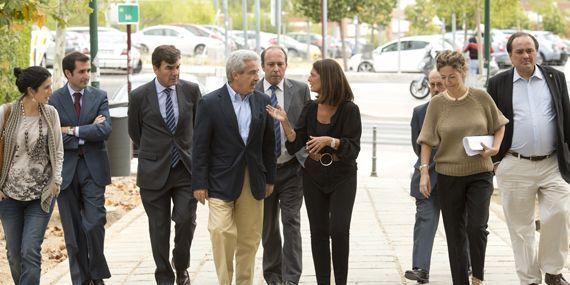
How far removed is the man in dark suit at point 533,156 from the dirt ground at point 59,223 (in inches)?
189

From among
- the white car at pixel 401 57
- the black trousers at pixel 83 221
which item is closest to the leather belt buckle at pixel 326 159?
the black trousers at pixel 83 221

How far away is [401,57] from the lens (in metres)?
47.5

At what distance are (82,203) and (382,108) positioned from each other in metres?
23.3

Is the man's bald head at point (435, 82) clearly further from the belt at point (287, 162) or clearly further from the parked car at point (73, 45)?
the parked car at point (73, 45)

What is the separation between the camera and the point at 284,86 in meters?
9.38

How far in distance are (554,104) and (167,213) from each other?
309 cm

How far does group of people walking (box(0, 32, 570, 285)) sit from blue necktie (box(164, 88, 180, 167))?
0.04 feet

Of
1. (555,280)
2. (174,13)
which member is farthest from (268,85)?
(174,13)

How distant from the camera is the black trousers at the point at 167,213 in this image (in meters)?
9.07

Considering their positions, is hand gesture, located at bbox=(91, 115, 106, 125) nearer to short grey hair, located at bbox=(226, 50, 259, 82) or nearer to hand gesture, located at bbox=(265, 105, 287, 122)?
short grey hair, located at bbox=(226, 50, 259, 82)

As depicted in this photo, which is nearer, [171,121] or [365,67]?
[171,121]

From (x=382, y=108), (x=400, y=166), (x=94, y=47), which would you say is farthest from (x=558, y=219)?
(x=382, y=108)

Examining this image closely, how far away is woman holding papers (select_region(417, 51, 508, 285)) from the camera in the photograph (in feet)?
27.5

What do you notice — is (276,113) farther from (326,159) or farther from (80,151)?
(80,151)
